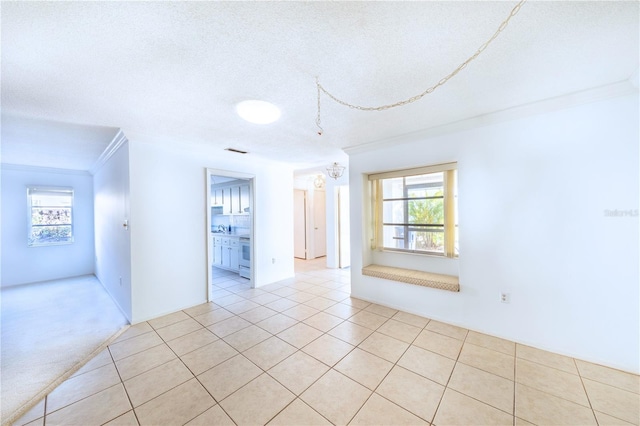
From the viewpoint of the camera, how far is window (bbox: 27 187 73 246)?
199 inches

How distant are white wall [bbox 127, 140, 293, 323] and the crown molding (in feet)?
9.26

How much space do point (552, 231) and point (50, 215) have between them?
8.74 metres

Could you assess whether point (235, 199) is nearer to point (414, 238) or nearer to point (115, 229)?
point (115, 229)

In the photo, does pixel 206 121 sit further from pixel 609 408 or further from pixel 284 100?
pixel 609 408

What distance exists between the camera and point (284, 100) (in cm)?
213

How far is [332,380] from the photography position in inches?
77.4

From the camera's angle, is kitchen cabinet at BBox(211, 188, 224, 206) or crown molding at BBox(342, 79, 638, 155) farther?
kitchen cabinet at BBox(211, 188, 224, 206)

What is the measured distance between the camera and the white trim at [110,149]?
3035 mm

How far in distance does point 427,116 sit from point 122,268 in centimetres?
446

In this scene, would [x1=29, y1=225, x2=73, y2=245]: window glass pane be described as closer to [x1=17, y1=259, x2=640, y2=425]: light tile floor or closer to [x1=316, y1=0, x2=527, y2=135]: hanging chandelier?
[x1=17, y1=259, x2=640, y2=425]: light tile floor

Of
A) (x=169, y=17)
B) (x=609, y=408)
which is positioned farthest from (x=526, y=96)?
(x=169, y=17)

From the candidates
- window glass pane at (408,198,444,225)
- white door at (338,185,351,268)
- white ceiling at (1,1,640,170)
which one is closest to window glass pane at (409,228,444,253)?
window glass pane at (408,198,444,225)

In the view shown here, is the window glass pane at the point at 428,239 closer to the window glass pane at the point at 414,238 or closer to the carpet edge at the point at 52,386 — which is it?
the window glass pane at the point at 414,238

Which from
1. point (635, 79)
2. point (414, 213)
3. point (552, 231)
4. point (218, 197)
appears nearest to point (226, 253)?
point (218, 197)
